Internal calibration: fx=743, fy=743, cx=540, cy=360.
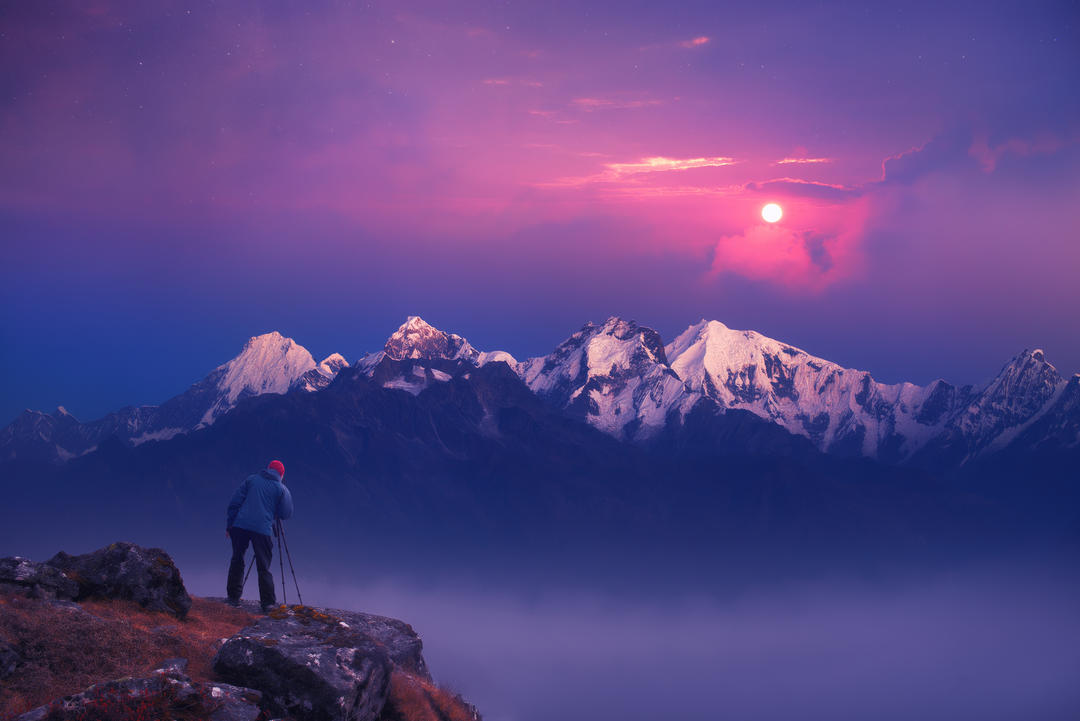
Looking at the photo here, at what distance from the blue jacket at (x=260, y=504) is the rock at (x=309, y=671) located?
18.8 ft

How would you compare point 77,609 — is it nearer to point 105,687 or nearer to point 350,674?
point 105,687

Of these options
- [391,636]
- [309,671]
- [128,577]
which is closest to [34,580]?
[128,577]

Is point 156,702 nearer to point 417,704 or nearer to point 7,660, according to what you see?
point 7,660

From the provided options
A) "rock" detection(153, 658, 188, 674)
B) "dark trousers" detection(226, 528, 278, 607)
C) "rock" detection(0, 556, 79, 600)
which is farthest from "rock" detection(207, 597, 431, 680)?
"rock" detection(153, 658, 188, 674)

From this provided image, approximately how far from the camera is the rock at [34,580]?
18172 mm

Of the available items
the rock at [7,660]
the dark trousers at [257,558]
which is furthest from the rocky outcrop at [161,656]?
the dark trousers at [257,558]

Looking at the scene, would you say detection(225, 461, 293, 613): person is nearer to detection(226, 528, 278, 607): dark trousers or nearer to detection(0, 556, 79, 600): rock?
detection(226, 528, 278, 607): dark trousers

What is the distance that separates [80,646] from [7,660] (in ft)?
4.66

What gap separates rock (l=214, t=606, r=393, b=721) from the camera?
626 inches

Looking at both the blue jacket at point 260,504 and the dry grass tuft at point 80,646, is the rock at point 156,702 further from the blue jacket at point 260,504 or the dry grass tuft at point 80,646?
the blue jacket at point 260,504

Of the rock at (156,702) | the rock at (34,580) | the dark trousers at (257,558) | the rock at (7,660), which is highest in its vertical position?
the dark trousers at (257,558)

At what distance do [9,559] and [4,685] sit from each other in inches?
226

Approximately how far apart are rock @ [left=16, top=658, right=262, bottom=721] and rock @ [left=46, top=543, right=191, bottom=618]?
6.83 m

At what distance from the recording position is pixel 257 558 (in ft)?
76.8
